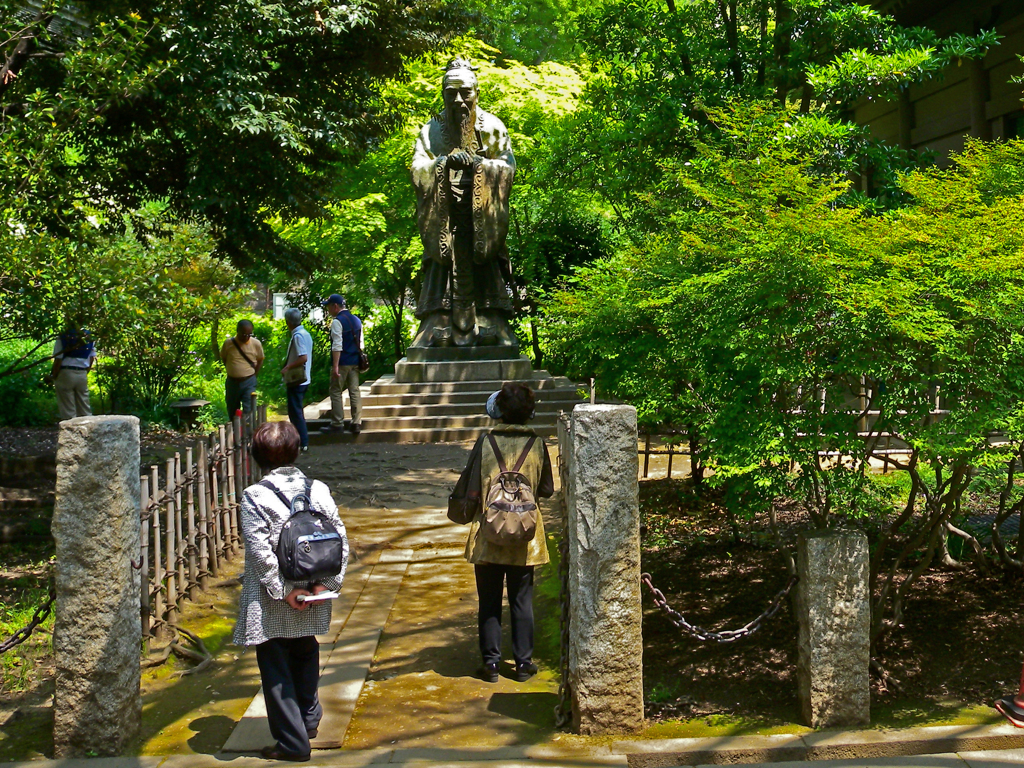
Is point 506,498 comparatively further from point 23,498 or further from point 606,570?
point 23,498

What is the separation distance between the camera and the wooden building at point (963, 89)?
12469 millimetres

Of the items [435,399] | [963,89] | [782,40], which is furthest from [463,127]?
[963,89]

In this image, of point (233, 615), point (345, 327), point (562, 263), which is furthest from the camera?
point (562, 263)

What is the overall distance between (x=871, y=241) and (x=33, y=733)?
183 inches

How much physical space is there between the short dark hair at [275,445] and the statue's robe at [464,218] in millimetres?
10330

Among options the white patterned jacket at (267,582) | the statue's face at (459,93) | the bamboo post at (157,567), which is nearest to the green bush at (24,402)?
the statue's face at (459,93)

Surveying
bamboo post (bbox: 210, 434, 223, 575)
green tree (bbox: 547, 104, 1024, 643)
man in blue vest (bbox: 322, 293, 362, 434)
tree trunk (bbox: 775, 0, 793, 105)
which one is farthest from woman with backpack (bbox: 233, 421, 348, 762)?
man in blue vest (bbox: 322, 293, 362, 434)

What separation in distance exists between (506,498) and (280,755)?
162 cm

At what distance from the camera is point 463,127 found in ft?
47.1

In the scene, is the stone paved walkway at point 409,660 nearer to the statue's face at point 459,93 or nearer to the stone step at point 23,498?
the stone step at point 23,498

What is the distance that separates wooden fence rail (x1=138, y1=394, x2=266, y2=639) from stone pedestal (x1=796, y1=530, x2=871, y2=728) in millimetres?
3253

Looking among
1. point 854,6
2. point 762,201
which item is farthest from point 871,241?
point 854,6

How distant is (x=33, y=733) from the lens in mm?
4684

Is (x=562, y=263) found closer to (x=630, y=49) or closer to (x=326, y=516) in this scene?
(x=630, y=49)
